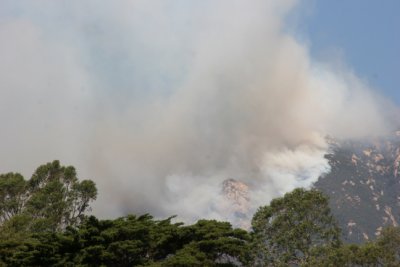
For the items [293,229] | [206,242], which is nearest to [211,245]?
[206,242]

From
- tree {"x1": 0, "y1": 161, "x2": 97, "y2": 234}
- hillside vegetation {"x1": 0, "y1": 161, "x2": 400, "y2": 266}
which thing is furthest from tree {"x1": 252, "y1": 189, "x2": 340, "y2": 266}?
tree {"x1": 0, "y1": 161, "x2": 97, "y2": 234}

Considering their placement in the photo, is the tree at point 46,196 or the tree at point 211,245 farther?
the tree at point 46,196

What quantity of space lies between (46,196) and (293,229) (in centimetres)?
3517

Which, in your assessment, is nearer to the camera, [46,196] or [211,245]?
[211,245]

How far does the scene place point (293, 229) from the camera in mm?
51000

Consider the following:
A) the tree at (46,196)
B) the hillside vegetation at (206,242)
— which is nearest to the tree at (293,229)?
the hillside vegetation at (206,242)

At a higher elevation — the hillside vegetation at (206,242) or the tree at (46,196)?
the tree at (46,196)

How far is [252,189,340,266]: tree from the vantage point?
50.1 m

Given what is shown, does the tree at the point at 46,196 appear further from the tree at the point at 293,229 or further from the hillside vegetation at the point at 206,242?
the tree at the point at 293,229

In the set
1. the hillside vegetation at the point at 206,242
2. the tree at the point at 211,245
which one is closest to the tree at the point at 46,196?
the hillside vegetation at the point at 206,242

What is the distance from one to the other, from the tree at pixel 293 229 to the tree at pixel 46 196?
2796 centimetres

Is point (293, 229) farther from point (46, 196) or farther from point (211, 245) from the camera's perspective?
point (46, 196)

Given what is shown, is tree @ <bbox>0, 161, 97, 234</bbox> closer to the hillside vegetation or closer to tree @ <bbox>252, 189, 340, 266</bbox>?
the hillside vegetation

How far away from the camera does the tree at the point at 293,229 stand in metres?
50.1
